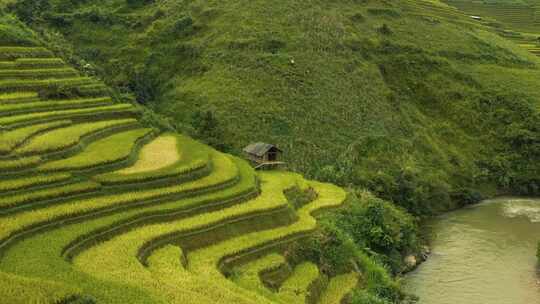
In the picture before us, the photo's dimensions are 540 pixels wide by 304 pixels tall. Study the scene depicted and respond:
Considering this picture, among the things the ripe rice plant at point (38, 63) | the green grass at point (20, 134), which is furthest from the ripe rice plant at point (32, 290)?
the ripe rice plant at point (38, 63)

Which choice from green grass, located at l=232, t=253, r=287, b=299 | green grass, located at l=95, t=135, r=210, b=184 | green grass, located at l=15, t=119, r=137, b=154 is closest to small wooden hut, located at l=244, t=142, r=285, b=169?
green grass, located at l=95, t=135, r=210, b=184

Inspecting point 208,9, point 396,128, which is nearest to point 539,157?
point 396,128

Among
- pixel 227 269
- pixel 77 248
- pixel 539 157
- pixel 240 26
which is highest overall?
pixel 240 26

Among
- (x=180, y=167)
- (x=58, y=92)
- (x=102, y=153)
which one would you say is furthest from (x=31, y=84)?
(x=180, y=167)

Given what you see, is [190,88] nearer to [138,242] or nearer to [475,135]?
[475,135]

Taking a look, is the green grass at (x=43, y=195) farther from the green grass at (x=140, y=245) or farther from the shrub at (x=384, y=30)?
the shrub at (x=384, y=30)

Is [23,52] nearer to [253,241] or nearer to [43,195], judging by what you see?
[43,195]

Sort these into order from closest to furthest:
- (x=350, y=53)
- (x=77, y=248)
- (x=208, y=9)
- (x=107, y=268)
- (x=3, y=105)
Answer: (x=107, y=268)
(x=77, y=248)
(x=3, y=105)
(x=350, y=53)
(x=208, y=9)
